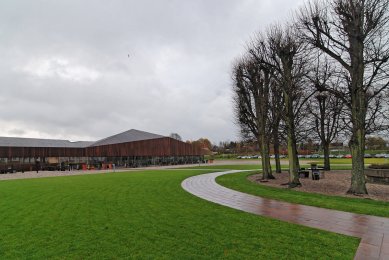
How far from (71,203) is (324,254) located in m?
8.78

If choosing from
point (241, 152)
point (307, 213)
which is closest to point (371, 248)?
point (307, 213)

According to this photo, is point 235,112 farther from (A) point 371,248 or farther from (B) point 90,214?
(A) point 371,248

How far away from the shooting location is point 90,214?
28.1ft

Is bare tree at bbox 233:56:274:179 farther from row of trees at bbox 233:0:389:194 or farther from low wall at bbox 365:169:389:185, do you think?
low wall at bbox 365:169:389:185

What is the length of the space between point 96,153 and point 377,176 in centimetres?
3820

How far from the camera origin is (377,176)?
17.9 metres

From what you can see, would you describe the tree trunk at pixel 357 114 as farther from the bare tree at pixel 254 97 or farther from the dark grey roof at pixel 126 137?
the dark grey roof at pixel 126 137

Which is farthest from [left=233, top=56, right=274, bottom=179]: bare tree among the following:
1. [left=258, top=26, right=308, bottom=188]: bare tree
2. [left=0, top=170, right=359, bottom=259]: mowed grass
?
[left=0, top=170, right=359, bottom=259]: mowed grass

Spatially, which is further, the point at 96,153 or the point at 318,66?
the point at 96,153

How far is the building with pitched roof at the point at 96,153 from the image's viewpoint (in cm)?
4109

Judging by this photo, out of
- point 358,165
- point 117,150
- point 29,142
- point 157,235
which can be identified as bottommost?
point 157,235

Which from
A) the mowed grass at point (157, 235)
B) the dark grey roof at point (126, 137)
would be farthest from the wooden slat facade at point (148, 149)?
the mowed grass at point (157, 235)

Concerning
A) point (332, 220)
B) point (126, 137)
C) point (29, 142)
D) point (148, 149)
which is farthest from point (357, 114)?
point (29, 142)

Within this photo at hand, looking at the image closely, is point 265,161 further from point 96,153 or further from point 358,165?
point 96,153
